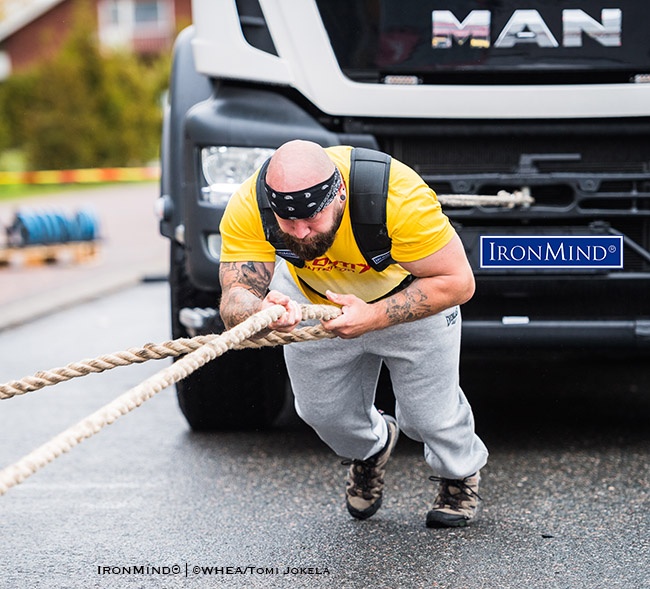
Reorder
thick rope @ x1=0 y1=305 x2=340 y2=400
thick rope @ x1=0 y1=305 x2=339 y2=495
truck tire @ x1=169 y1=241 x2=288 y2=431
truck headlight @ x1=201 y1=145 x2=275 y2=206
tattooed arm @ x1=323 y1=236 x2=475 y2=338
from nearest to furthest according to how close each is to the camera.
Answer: thick rope @ x1=0 y1=305 x2=339 y2=495 < thick rope @ x1=0 y1=305 x2=340 y2=400 < tattooed arm @ x1=323 y1=236 x2=475 y2=338 < truck headlight @ x1=201 y1=145 x2=275 y2=206 < truck tire @ x1=169 y1=241 x2=288 y2=431

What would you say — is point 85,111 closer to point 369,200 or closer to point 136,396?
point 369,200

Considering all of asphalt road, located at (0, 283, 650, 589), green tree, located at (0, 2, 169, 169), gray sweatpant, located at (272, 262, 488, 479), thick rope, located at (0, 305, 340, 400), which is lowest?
green tree, located at (0, 2, 169, 169)

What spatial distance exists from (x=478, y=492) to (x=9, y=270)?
373 inches

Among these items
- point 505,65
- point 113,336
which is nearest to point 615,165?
point 505,65

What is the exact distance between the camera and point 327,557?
154 inches

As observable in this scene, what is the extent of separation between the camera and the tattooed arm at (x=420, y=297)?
3.62 m

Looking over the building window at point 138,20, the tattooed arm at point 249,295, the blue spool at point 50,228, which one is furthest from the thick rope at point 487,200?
the building window at point 138,20

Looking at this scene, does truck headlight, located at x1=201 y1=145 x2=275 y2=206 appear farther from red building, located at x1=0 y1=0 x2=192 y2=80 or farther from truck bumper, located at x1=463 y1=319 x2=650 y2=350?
red building, located at x1=0 y1=0 x2=192 y2=80

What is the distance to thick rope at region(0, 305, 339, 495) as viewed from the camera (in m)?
2.43

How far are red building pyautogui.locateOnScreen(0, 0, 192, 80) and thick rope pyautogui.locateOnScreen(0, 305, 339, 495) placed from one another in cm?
4751

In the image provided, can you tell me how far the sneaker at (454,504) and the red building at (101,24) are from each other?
154 ft

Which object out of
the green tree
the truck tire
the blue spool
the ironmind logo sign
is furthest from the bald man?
the green tree

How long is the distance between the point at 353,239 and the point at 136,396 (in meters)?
1.07

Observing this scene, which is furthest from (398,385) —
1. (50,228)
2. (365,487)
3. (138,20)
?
(138,20)
